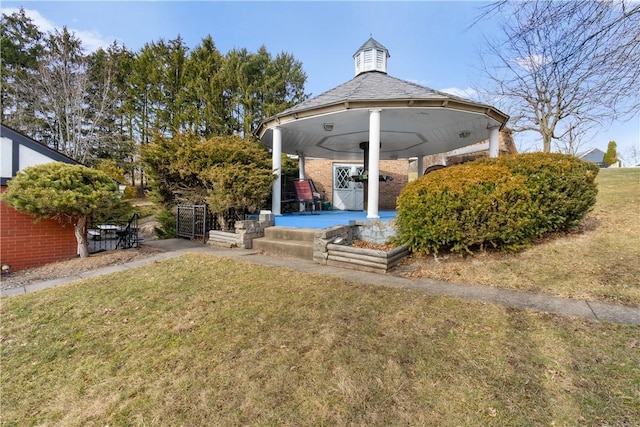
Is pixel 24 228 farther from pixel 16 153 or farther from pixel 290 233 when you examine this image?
pixel 290 233

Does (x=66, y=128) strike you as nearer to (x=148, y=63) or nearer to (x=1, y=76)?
(x=1, y=76)

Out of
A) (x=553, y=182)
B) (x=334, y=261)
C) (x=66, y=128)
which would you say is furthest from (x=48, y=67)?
(x=553, y=182)

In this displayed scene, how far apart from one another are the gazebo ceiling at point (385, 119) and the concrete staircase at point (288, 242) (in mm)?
2799

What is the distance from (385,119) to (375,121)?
4.69 ft

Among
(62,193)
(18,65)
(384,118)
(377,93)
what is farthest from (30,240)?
(18,65)

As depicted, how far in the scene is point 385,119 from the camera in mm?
7574

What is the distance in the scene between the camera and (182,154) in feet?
26.0

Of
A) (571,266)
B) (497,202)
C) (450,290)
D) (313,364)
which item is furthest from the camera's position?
(497,202)

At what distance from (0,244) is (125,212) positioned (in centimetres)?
235

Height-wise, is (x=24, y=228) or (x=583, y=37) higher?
(x=583, y=37)

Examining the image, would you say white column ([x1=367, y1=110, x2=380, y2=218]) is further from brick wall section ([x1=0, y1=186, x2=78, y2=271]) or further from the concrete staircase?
brick wall section ([x1=0, y1=186, x2=78, y2=271])

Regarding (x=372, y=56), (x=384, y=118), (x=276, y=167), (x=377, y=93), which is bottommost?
(x=276, y=167)

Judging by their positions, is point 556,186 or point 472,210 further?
point 556,186

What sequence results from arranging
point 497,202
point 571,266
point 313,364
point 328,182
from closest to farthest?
point 313,364, point 571,266, point 497,202, point 328,182
